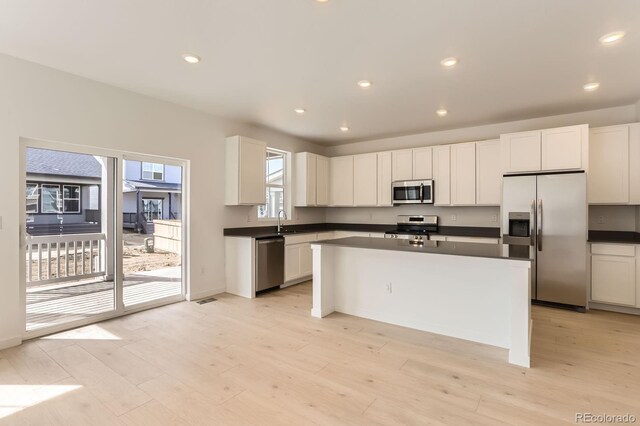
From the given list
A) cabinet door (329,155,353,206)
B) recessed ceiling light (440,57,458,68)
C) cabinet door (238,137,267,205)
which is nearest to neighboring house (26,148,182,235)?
cabinet door (238,137,267,205)

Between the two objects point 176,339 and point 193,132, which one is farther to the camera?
point 193,132

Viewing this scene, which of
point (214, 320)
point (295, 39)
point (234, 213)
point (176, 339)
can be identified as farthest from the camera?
point (234, 213)

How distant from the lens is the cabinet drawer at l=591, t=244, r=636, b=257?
3864 millimetres

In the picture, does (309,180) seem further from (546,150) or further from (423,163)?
(546,150)

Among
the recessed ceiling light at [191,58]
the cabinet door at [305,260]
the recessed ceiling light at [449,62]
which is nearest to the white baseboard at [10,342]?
the recessed ceiling light at [191,58]

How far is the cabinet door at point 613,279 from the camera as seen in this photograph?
3885mm

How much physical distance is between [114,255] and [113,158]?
3.88ft

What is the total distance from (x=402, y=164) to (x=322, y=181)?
1.64 meters

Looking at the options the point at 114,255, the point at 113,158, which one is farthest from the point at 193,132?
the point at 114,255

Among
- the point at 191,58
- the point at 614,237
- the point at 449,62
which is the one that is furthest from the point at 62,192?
the point at 614,237

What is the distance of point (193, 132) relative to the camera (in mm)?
4523

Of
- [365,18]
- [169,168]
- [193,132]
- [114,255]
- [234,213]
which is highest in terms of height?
[365,18]

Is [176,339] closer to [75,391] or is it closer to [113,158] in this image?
[75,391]

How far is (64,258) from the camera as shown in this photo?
138 inches
